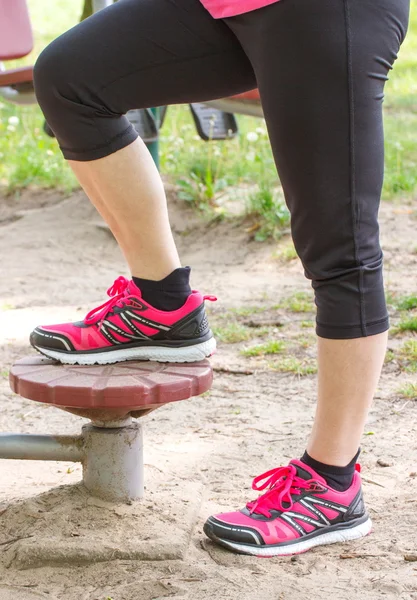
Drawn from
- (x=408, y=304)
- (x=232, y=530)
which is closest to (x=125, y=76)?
(x=232, y=530)

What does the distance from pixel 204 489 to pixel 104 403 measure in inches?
20.9

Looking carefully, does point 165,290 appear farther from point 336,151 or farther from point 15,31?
point 15,31

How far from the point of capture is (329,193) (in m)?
1.59

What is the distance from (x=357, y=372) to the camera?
169 cm

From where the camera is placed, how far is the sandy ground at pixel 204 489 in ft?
5.63

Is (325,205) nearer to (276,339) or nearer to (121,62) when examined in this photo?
(121,62)

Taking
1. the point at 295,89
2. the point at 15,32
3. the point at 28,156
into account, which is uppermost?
the point at 15,32

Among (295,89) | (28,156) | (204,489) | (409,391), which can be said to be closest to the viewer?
(295,89)

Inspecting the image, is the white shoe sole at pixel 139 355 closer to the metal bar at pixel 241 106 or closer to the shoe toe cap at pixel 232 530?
the shoe toe cap at pixel 232 530

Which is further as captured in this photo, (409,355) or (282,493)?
(409,355)

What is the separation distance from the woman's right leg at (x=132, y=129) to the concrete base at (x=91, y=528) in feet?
1.09

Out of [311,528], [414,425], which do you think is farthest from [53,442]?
[414,425]

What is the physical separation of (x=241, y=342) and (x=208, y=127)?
1.85 m

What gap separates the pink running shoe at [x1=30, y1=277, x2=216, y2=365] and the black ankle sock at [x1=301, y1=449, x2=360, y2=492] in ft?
1.15
